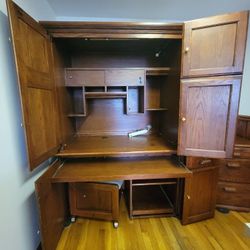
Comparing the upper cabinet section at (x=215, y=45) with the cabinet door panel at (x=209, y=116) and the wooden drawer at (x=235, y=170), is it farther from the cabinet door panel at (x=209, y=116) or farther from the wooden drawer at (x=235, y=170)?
the wooden drawer at (x=235, y=170)

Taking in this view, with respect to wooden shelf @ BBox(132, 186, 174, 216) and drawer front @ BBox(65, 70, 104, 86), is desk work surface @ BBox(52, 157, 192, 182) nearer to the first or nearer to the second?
wooden shelf @ BBox(132, 186, 174, 216)

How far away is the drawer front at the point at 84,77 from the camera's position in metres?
1.67

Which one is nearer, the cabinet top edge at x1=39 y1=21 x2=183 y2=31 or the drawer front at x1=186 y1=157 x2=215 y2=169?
the cabinet top edge at x1=39 y1=21 x2=183 y2=31

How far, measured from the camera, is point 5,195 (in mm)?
968

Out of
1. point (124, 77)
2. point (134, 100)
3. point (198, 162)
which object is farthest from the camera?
point (134, 100)

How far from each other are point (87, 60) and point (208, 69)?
1.35 m

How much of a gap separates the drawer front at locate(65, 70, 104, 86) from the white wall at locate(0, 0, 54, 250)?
0.60 m

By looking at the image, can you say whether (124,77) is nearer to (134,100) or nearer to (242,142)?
(134,100)

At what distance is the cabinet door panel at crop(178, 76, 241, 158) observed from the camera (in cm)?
121

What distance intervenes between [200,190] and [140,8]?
202 centimetres

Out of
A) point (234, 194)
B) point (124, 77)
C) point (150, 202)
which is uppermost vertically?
point (124, 77)

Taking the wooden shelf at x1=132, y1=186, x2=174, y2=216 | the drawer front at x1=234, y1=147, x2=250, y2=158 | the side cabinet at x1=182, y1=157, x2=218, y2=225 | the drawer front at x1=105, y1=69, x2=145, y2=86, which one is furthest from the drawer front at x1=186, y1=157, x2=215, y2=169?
the drawer front at x1=105, y1=69, x2=145, y2=86

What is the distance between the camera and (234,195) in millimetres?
1818

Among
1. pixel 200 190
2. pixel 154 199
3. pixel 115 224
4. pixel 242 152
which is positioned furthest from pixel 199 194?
pixel 115 224
